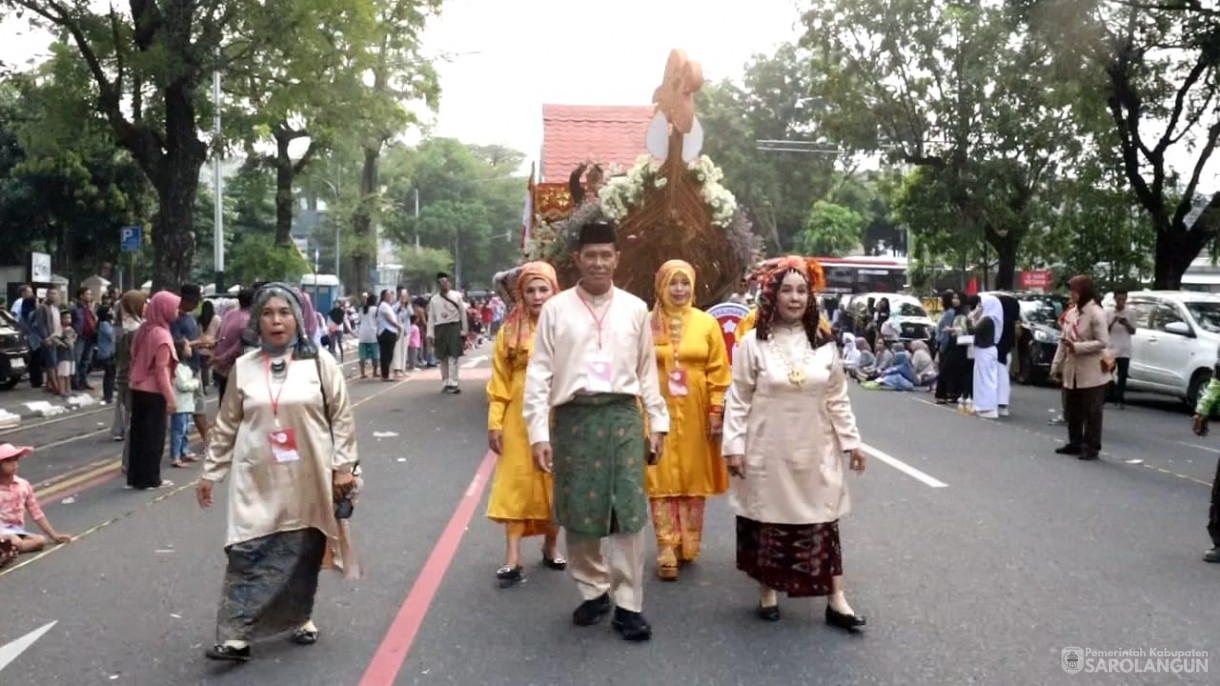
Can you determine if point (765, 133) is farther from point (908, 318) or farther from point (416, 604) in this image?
point (416, 604)

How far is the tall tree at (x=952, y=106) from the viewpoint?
85.1 feet

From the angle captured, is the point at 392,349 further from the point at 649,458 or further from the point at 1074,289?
the point at 649,458

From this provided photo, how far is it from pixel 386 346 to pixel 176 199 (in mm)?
5451

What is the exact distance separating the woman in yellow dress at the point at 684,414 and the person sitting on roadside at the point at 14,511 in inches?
152

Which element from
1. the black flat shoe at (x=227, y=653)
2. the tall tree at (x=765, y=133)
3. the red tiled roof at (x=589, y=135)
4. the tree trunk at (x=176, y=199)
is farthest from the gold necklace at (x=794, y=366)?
the tall tree at (x=765, y=133)

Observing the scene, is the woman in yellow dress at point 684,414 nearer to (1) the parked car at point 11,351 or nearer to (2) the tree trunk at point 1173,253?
(1) the parked car at point 11,351

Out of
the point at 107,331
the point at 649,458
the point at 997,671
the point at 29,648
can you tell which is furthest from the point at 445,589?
the point at 107,331

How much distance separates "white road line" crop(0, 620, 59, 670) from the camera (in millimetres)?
5297

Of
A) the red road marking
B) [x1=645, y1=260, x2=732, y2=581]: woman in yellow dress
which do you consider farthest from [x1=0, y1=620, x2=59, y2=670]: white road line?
[x1=645, y1=260, x2=732, y2=581]: woman in yellow dress

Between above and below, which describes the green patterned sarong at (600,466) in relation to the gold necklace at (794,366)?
below

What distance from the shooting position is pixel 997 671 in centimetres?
502

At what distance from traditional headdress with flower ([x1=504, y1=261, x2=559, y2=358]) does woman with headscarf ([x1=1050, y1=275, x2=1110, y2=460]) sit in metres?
6.36

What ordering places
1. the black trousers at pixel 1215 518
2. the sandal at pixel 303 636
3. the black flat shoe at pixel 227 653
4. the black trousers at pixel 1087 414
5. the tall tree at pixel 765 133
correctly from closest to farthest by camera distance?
the black flat shoe at pixel 227 653 < the sandal at pixel 303 636 < the black trousers at pixel 1215 518 < the black trousers at pixel 1087 414 < the tall tree at pixel 765 133

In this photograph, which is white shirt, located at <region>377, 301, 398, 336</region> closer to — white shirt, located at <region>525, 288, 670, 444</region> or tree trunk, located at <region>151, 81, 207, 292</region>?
tree trunk, located at <region>151, 81, 207, 292</region>
